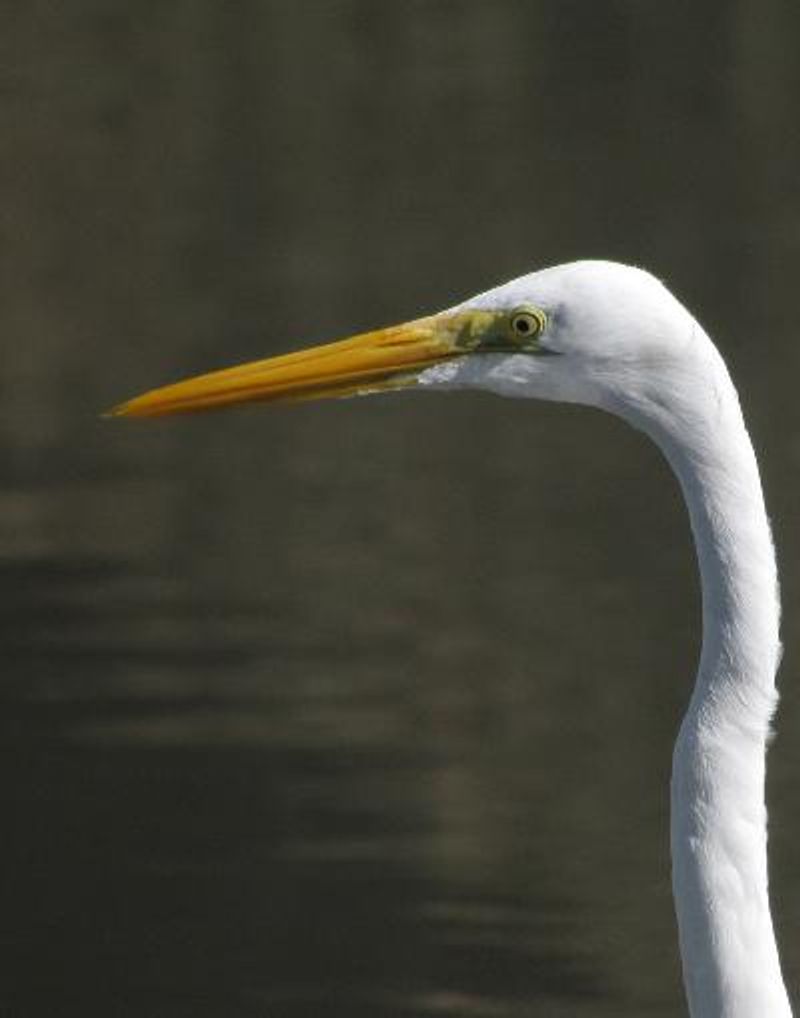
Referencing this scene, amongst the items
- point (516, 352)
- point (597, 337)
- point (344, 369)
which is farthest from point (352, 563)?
point (597, 337)

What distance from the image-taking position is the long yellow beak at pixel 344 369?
403 centimetres

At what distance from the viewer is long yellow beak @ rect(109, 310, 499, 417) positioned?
4.03 m

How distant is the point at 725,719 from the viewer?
3.70 m

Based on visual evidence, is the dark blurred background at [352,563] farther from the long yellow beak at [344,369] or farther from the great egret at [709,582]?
the great egret at [709,582]

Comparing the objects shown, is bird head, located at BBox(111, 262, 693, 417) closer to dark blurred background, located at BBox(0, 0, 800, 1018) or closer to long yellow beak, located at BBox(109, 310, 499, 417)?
long yellow beak, located at BBox(109, 310, 499, 417)

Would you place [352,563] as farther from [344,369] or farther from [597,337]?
[597,337]

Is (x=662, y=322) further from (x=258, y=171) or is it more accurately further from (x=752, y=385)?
(x=258, y=171)

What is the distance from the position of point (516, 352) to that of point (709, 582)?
49cm

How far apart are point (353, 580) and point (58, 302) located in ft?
15.2

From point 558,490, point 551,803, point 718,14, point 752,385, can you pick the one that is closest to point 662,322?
point 551,803

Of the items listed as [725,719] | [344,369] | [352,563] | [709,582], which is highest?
[344,369]

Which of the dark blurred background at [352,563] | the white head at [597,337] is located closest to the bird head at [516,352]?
the white head at [597,337]

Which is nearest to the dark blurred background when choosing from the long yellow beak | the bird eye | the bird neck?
the long yellow beak

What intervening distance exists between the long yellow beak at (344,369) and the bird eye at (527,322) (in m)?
0.04
